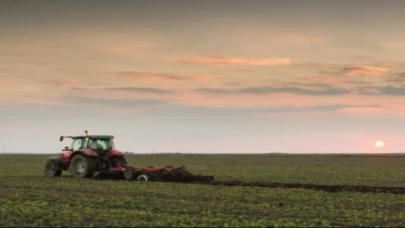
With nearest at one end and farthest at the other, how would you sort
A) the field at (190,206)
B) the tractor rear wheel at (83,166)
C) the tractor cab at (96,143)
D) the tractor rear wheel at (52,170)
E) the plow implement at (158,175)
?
the field at (190,206)
the plow implement at (158,175)
the tractor rear wheel at (83,166)
the tractor cab at (96,143)
the tractor rear wheel at (52,170)

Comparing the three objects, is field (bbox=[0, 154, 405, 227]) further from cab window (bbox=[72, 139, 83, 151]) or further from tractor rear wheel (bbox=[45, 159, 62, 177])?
tractor rear wheel (bbox=[45, 159, 62, 177])

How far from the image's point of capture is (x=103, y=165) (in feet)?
125

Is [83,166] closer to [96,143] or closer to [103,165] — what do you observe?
[103,165]

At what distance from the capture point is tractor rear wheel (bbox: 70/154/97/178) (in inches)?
1471

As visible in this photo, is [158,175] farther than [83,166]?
No

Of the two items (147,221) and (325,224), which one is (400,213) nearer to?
(325,224)

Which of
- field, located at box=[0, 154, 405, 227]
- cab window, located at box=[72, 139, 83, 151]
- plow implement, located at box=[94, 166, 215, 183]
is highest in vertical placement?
cab window, located at box=[72, 139, 83, 151]

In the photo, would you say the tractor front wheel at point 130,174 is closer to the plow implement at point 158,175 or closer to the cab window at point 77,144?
the plow implement at point 158,175

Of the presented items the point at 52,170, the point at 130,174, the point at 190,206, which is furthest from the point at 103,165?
the point at 190,206

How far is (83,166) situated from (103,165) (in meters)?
1.26

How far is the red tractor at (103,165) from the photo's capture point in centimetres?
3572

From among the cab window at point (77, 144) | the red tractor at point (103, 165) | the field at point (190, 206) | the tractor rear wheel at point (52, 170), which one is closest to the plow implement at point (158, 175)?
the red tractor at point (103, 165)

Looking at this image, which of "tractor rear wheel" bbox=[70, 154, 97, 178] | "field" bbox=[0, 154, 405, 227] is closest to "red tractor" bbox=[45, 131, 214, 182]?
"tractor rear wheel" bbox=[70, 154, 97, 178]

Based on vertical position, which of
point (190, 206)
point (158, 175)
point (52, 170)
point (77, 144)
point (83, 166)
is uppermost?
point (77, 144)
